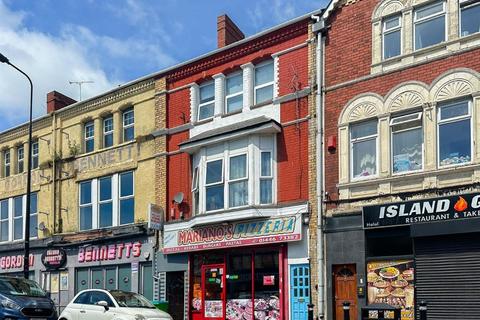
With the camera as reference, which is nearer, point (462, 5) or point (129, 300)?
point (462, 5)

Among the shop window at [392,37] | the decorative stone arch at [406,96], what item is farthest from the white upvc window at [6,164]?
the decorative stone arch at [406,96]

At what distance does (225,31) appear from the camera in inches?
941

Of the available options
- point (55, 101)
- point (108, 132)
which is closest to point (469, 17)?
point (108, 132)

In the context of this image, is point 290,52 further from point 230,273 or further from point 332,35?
point 230,273

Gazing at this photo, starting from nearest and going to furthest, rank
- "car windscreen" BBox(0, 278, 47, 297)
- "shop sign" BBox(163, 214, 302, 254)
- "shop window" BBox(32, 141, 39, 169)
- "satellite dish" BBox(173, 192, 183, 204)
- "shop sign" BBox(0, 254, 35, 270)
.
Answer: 1. "car windscreen" BBox(0, 278, 47, 297)
2. "shop sign" BBox(163, 214, 302, 254)
3. "satellite dish" BBox(173, 192, 183, 204)
4. "shop sign" BBox(0, 254, 35, 270)
5. "shop window" BBox(32, 141, 39, 169)

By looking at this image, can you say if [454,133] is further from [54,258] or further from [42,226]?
[42,226]

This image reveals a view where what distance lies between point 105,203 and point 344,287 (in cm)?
1165

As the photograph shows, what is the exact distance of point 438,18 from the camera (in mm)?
17578

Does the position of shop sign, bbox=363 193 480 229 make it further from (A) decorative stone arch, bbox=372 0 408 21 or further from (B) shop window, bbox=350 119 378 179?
(A) decorative stone arch, bbox=372 0 408 21

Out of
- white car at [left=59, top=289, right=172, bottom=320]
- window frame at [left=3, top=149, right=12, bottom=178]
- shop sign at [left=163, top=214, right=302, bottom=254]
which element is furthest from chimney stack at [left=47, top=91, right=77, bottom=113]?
white car at [left=59, top=289, right=172, bottom=320]

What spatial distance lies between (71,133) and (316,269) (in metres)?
14.1

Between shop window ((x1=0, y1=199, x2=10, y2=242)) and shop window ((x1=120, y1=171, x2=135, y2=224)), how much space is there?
326 inches

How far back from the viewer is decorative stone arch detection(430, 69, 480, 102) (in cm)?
1647

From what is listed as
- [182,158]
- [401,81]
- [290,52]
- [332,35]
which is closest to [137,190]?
[182,158]
